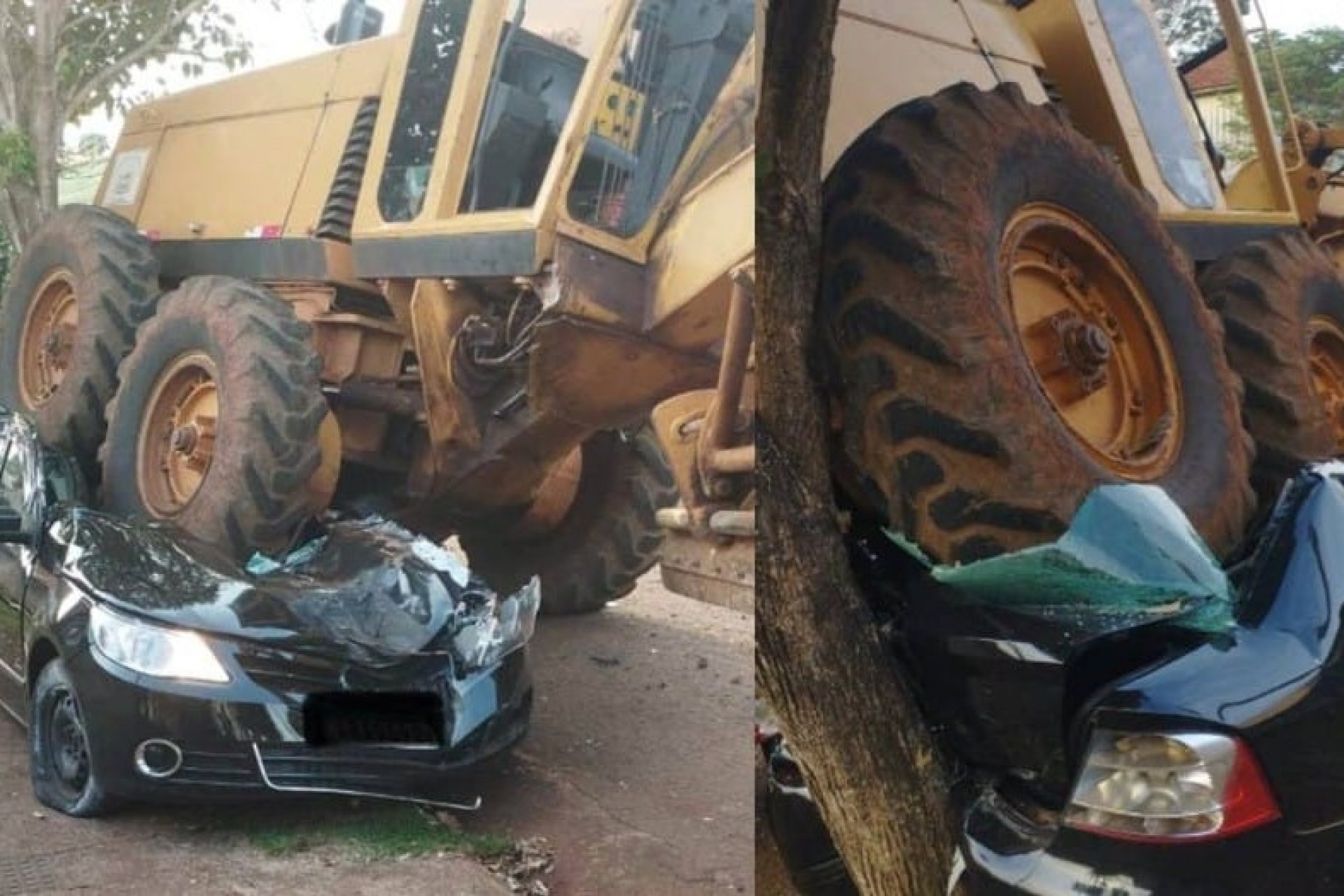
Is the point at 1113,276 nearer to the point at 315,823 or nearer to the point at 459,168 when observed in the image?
the point at 459,168

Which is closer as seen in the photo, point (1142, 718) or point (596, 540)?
point (1142, 718)

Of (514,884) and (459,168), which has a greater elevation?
(459,168)

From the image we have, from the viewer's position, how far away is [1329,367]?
1.66 meters

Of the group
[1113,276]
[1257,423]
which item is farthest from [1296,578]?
[1113,276]

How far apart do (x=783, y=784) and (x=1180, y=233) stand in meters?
0.80

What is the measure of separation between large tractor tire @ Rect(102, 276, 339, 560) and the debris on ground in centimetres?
39

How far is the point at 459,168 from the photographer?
53.1 inches

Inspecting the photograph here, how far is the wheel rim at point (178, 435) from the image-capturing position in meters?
1.35

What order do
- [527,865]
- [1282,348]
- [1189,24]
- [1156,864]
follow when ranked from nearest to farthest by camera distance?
[1156,864] < [527,865] < [1282,348] < [1189,24]

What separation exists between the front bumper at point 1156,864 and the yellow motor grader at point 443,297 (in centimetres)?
42

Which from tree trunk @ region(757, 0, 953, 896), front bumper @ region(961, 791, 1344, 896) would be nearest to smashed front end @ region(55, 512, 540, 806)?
tree trunk @ region(757, 0, 953, 896)

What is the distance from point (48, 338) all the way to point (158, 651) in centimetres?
37

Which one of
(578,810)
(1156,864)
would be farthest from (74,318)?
(1156,864)

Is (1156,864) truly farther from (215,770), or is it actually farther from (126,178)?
(126,178)
